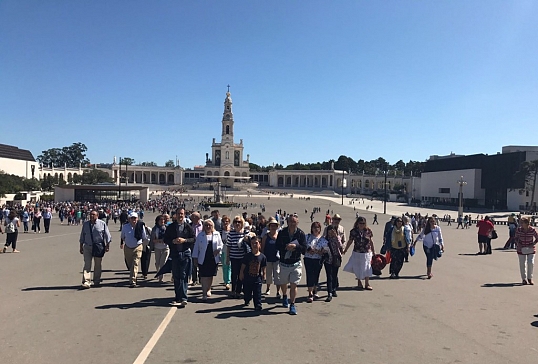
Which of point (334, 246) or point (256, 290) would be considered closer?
point (256, 290)

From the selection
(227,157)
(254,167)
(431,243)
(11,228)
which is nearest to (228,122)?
(227,157)

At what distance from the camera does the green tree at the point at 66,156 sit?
153250 mm

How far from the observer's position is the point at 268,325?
21.6 ft

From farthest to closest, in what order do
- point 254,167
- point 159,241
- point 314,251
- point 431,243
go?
point 254,167
point 431,243
point 159,241
point 314,251

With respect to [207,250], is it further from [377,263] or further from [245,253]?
[377,263]

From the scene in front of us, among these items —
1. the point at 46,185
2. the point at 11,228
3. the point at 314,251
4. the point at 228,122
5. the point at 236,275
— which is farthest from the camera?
the point at 228,122

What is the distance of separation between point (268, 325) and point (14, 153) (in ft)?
343

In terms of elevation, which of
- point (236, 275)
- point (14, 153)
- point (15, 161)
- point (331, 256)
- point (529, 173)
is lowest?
point (236, 275)

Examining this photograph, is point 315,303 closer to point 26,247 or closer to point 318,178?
point 26,247

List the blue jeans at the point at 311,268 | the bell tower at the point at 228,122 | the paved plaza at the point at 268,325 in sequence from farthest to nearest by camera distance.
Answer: the bell tower at the point at 228,122 → the blue jeans at the point at 311,268 → the paved plaza at the point at 268,325

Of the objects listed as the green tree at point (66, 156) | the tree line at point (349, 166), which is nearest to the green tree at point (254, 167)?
the tree line at point (349, 166)

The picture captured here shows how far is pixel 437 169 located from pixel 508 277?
88.1 m

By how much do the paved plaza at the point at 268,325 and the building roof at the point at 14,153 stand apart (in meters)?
93.9

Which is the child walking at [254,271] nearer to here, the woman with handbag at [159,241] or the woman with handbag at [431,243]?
the woman with handbag at [159,241]
